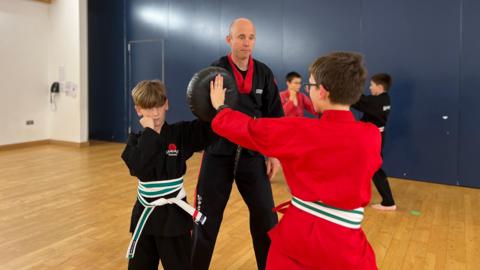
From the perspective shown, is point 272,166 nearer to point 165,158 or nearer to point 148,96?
point 165,158

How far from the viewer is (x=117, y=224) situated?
3566 mm

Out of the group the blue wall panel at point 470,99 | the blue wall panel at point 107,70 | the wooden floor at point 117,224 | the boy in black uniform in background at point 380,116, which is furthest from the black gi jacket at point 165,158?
the blue wall panel at point 107,70

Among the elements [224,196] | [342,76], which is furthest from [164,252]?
[342,76]

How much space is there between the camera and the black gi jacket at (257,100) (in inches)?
91.7

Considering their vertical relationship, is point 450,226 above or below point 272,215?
below

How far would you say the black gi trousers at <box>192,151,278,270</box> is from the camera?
92.4 inches

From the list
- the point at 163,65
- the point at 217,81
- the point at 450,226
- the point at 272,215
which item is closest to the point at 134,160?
the point at 217,81

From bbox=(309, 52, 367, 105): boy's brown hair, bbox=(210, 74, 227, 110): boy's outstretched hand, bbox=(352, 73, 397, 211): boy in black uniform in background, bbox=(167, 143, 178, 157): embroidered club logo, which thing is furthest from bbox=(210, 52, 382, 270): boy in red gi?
bbox=(352, 73, 397, 211): boy in black uniform in background

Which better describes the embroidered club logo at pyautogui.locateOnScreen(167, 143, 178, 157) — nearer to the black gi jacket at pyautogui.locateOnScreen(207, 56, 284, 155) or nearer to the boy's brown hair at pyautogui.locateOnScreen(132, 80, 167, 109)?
the boy's brown hair at pyautogui.locateOnScreen(132, 80, 167, 109)

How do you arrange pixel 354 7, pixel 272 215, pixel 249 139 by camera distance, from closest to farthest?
pixel 249 139
pixel 272 215
pixel 354 7

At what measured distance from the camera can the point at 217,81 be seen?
1.81m

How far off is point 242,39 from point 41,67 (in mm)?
7091

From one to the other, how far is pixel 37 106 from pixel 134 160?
738 cm

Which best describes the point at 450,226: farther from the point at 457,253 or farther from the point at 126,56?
the point at 126,56
